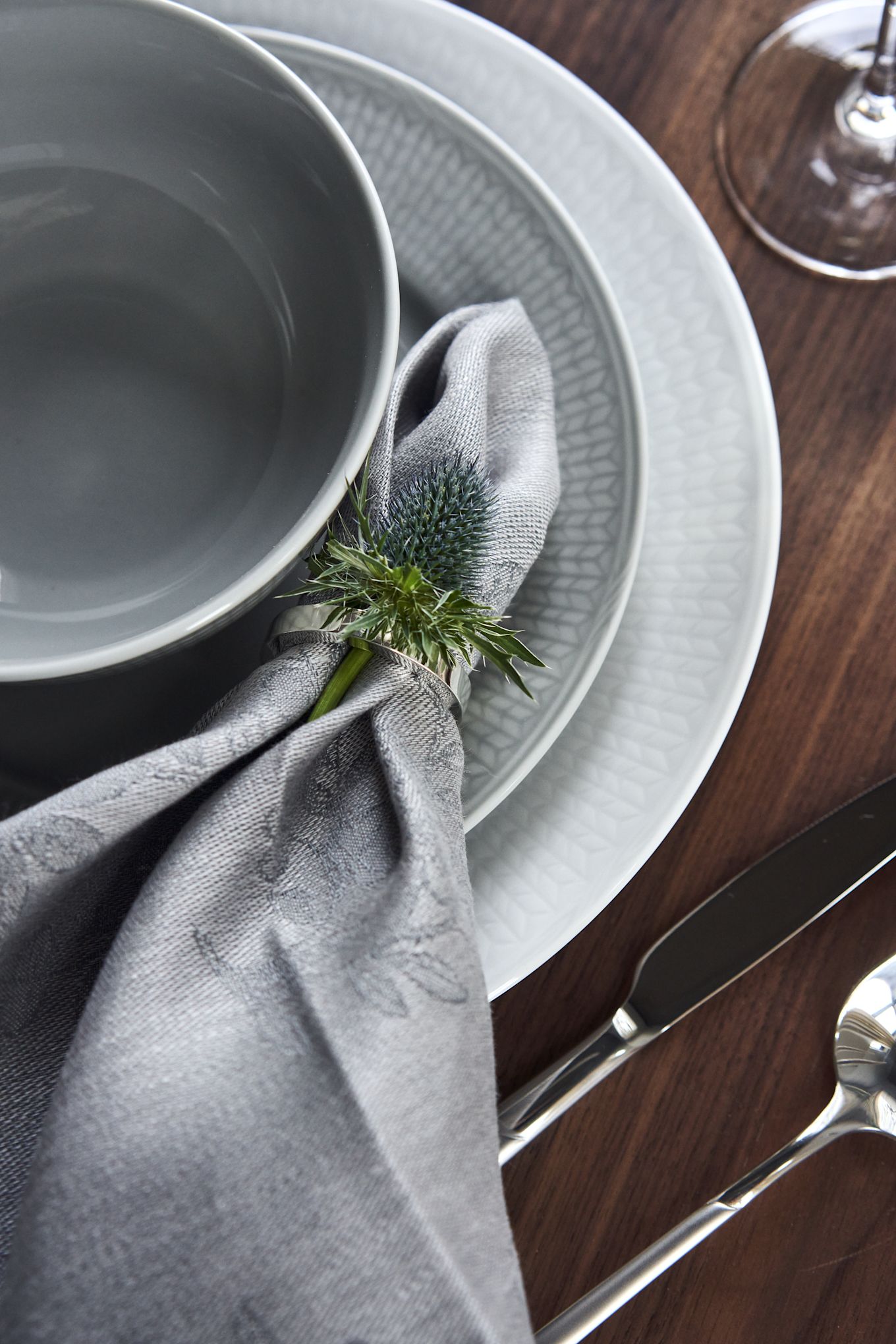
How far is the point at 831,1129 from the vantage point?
0.41m

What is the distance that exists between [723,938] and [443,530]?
0.68 feet

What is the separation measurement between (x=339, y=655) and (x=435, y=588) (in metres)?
0.04

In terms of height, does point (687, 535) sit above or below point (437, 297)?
below

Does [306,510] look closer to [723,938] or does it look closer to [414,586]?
[414,586]

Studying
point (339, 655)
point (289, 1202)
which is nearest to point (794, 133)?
point (339, 655)

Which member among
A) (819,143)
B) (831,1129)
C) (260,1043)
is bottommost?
(831,1129)

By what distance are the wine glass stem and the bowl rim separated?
26 cm

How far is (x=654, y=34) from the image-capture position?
49 centimetres

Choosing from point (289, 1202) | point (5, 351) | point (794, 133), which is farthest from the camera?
point (794, 133)

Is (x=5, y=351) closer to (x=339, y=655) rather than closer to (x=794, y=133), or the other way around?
(x=339, y=655)

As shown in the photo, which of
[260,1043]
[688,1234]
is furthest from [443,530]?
[688,1234]

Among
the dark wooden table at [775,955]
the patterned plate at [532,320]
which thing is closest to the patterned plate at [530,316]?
the patterned plate at [532,320]

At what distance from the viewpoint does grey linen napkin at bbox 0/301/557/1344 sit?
285mm

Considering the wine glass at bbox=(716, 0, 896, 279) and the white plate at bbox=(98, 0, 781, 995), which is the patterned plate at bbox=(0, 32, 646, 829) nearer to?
the white plate at bbox=(98, 0, 781, 995)
